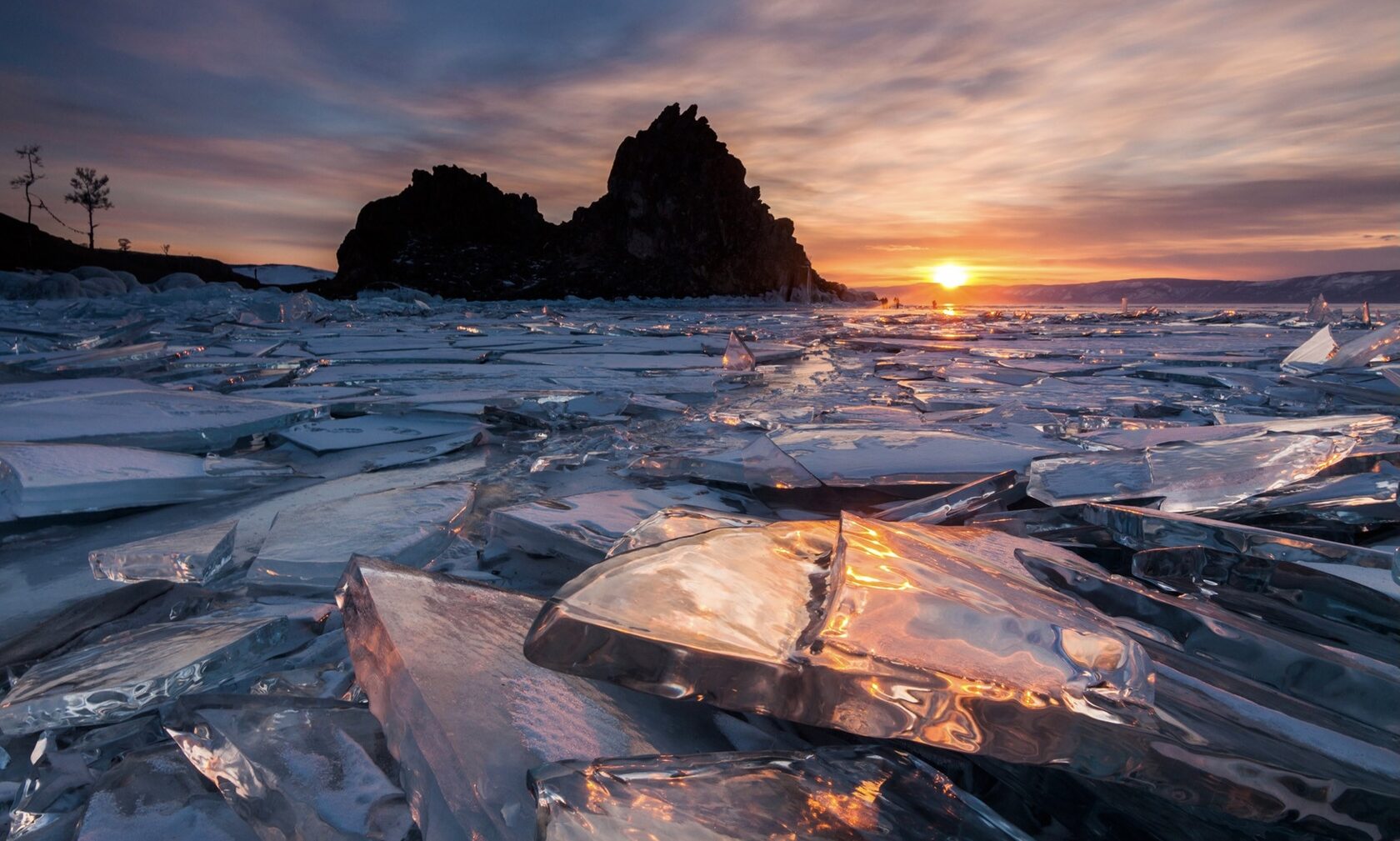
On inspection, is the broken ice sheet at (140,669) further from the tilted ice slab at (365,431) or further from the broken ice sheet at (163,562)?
the tilted ice slab at (365,431)

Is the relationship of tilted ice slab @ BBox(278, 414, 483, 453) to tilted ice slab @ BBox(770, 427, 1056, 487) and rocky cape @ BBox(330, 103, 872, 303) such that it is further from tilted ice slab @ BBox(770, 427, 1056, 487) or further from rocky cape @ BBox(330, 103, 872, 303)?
rocky cape @ BBox(330, 103, 872, 303)

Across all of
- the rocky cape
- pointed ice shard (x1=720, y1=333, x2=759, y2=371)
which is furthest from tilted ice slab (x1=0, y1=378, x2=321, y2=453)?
the rocky cape

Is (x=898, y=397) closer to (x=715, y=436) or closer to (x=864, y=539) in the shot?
(x=715, y=436)

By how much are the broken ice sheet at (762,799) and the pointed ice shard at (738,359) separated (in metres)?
3.91

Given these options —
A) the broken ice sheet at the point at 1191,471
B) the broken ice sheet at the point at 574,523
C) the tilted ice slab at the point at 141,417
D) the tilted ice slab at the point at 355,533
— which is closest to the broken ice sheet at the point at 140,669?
the tilted ice slab at the point at 355,533

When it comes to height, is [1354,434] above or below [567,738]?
above

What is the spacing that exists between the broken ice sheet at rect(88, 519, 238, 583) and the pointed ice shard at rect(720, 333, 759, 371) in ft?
11.5

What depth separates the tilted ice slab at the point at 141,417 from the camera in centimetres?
186

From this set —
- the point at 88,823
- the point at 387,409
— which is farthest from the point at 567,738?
the point at 387,409

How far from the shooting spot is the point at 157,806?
554 mm

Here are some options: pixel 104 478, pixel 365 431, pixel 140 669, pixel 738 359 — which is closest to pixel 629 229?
pixel 738 359

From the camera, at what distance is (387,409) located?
2.51 meters

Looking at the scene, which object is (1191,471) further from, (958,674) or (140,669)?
(140,669)

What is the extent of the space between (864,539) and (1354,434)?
149cm
